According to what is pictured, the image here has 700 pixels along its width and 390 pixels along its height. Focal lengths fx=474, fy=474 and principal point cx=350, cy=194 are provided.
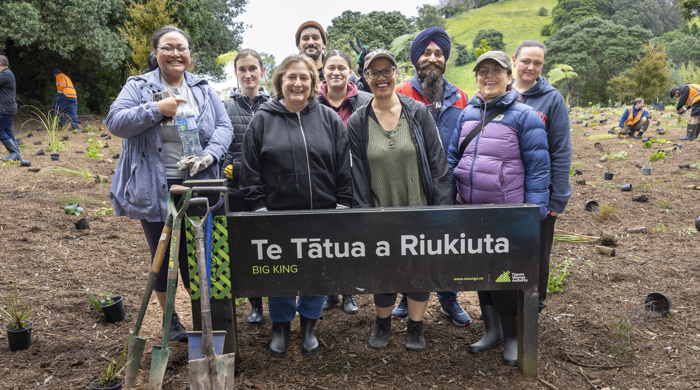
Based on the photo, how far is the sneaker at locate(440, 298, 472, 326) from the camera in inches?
146

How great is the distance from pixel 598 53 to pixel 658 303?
47420mm

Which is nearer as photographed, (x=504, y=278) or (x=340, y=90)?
(x=504, y=278)

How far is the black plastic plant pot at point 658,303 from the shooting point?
368 cm

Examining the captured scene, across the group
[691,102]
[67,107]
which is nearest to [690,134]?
[691,102]

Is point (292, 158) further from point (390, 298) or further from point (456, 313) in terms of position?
point (456, 313)

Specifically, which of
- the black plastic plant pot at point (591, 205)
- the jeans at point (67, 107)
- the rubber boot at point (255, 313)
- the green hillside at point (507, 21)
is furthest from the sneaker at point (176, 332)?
the green hillside at point (507, 21)

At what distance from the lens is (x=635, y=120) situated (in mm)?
14258

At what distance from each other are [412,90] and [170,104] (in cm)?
180

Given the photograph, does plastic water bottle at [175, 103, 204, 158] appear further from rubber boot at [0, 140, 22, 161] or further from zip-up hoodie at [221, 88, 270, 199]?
rubber boot at [0, 140, 22, 161]

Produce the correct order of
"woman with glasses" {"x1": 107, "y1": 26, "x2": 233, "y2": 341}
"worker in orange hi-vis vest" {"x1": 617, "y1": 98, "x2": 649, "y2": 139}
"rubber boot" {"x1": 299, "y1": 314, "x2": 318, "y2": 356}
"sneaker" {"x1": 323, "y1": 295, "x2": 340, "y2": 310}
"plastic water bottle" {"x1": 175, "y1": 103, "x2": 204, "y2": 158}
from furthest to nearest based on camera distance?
"worker in orange hi-vis vest" {"x1": 617, "y1": 98, "x2": 649, "y2": 139} < "sneaker" {"x1": 323, "y1": 295, "x2": 340, "y2": 310} < "rubber boot" {"x1": 299, "y1": 314, "x2": 318, "y2": 356} < "plastic water bottle" {"x1": 175, "y1": 103, "x2": 204, "y2": 158} < "woman with glasses" {"x1": 107, "y1": 26, "x2": 233, "y2": 341}

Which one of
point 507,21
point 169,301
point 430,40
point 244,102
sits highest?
point 507,21

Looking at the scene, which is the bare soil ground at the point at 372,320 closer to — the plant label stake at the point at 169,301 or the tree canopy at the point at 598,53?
the plant label stake at the point at 169,301

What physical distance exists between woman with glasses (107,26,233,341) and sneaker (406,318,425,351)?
1.64m

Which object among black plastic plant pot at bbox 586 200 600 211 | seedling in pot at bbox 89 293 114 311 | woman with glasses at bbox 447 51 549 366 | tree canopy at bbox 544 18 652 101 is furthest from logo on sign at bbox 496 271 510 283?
tree canopy at bbox 544 18 652 101
